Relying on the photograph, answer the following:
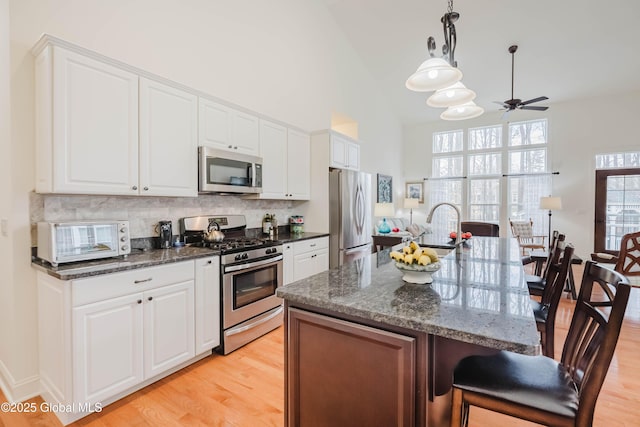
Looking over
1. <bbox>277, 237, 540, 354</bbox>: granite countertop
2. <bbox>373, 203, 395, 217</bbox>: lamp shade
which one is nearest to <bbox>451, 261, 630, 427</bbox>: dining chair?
<bbox>277, 237, 540, 354</bbox>: granite countertop

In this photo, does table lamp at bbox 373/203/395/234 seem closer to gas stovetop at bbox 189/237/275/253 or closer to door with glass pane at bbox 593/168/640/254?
gas stovetop at bbox 189/237/275/253

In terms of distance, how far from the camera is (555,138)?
6566 millimetres

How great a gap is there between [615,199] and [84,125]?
8640mm

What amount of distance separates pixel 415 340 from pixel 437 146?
7795mm

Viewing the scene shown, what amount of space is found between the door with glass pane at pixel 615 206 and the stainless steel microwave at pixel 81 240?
325 inches

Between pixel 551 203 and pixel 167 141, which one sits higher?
pixel 167 141

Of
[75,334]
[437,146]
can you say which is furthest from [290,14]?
[437,146]

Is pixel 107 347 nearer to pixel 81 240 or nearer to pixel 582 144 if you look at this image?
pixel 81 240

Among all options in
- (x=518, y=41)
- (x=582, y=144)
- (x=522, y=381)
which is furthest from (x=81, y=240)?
(x=582, y=144)

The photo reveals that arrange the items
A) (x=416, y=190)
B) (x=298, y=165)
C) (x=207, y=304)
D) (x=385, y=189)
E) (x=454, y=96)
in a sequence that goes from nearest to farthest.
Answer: (x=454, y=96) → (x=207, y=304) → (x=298, y=165) → (x=385, y=189) → (x=416, y=190)

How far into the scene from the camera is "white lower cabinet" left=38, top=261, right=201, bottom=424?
67.5 inches

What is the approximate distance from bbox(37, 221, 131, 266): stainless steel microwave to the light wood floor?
3.21 ft

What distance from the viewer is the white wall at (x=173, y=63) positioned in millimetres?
1926

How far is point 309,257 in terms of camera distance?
3.65m
